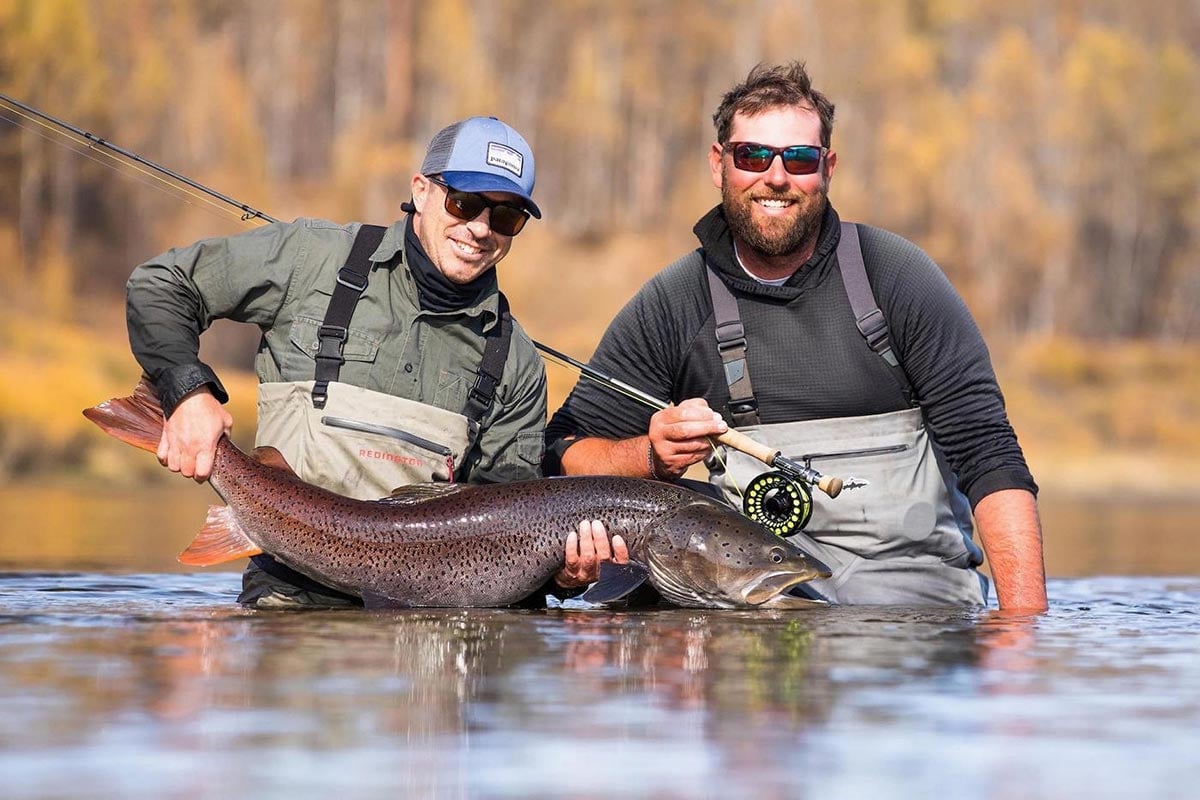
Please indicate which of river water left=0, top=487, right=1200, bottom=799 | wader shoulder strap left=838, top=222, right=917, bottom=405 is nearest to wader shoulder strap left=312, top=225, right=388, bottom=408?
river water left=0, top=487, right=1200, bottom=799

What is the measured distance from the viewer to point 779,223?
6.17 metres

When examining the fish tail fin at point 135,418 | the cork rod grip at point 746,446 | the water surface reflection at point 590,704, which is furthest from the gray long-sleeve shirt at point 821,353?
the fish tail fin at point 135,418

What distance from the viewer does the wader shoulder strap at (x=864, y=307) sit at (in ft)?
20.3

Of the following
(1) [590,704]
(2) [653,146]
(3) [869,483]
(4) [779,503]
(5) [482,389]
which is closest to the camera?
(1) [590,704]

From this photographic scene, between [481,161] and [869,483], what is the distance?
177cm

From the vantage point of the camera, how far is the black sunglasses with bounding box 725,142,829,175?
6168mm

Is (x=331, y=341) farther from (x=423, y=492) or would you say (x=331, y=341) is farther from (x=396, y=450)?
(x=423, y=492)

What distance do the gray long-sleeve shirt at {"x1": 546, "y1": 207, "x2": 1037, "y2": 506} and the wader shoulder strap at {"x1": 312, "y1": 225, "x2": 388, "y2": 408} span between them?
100 cm

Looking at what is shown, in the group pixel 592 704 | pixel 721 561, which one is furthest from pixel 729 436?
pixel 592 704

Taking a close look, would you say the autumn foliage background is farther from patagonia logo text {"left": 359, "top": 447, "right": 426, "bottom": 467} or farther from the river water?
the river water

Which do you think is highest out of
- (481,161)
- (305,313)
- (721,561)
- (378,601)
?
(481,161)

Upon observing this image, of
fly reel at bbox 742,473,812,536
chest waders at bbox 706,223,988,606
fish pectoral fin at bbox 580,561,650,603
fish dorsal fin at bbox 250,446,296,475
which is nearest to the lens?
fish pectoral fin at bbox 580,561,650,603

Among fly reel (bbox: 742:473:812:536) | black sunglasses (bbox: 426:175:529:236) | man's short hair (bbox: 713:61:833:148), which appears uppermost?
man's short hair (bbox: 713:61:833:148)

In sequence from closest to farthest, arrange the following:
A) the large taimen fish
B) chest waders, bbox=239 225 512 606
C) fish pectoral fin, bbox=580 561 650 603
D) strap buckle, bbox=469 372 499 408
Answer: fish pectoral fin, bbox=580 561 650 603
the large taimen fish
chest waders, bbox=239 225 512 606
strap buckle, bbox=469 372 499 408
